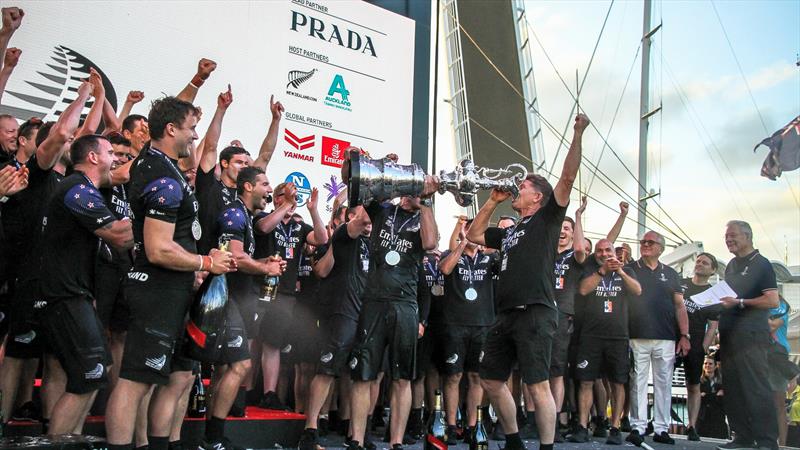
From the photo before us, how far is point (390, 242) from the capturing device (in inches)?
207

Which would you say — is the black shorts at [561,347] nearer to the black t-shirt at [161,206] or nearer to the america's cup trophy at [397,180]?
the america's cup trophy at [397,180]

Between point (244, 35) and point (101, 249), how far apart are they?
4.64m

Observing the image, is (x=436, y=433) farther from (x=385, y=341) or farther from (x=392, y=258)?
(x=392, y=258)

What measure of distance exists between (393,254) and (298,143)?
155 inches

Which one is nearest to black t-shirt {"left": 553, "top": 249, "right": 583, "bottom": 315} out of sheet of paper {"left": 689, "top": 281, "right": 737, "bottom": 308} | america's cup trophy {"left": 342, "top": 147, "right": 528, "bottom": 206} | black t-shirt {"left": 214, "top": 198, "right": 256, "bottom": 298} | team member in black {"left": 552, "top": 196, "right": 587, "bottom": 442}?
team member in black {"left": 552, "top": 196, "right": 587, "bottom": 442}

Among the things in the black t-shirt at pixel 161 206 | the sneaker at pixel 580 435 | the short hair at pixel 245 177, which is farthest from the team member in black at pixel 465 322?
the black t-shirt at pixel 161 206

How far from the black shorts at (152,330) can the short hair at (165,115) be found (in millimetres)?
820

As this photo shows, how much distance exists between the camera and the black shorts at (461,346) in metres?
6.72

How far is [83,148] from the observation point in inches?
156

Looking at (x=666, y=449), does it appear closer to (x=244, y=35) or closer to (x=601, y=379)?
(x=601, y=379)

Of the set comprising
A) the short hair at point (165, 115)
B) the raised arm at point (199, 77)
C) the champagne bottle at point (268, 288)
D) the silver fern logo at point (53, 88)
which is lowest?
the champagne bottle at point (268, 288)

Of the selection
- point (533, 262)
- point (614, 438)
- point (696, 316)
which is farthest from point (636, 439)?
point (533, 262)

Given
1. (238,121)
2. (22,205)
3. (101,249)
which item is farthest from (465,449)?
(238,121)

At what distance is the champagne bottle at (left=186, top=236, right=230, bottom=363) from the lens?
382cm
